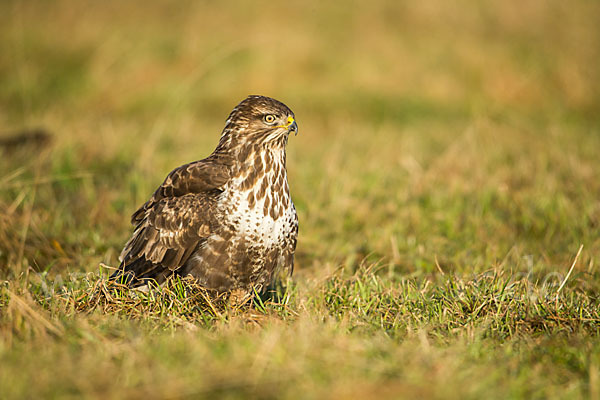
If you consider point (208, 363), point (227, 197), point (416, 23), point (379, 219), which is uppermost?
point (416, 23)

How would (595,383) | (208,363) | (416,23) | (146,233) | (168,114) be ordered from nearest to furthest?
(208,363) < (595,383) < (146,233) < (168,114) < (416,23)

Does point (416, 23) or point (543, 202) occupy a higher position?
point (416, 23)

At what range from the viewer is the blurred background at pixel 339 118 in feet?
17.5

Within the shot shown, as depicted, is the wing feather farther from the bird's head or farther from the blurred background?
the blurred background

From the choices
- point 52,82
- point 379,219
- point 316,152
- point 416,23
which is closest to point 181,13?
point 52,82

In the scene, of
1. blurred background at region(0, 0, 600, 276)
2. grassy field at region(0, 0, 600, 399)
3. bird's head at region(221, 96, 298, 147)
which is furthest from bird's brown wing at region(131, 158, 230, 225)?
blurred background at region(0, 0, 600, 276)

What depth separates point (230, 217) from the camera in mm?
3627

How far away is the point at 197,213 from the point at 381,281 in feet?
4.07

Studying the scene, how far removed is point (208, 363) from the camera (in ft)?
7.99

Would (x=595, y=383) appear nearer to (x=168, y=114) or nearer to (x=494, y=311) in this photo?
(x=494, y=311)

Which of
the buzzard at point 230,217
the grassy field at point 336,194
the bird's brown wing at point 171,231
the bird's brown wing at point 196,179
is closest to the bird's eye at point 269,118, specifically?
the buzzard at point 230,217

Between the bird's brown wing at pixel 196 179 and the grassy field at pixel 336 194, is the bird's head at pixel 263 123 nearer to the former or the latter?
the bird's brown wing at pixel 196 179

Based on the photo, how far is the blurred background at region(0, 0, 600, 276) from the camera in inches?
211

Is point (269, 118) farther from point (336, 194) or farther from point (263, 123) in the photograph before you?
point (336, 194)
